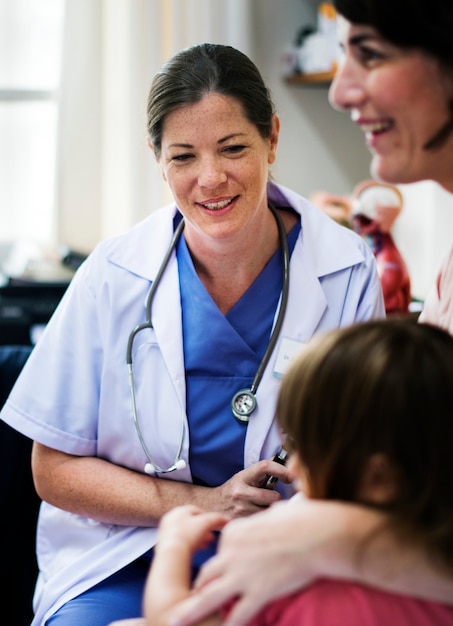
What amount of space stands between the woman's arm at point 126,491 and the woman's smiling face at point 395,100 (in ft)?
1.89

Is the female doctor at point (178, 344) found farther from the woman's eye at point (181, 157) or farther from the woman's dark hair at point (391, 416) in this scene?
the woman's dark hair at point (391, 416)

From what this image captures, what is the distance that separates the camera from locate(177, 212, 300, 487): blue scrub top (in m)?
1.49

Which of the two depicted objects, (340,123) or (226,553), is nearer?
(226,553)

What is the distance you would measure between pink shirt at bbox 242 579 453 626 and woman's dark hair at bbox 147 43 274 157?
92cm

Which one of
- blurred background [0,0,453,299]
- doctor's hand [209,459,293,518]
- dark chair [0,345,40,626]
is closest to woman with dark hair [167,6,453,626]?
doctor's hand [209,459,293,518]

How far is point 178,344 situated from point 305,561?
0.71 meters

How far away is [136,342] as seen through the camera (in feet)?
5.06

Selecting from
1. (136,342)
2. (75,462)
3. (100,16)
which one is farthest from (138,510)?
(100,16)

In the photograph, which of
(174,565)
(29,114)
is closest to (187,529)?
(174,565)

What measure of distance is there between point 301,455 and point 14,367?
112 cm

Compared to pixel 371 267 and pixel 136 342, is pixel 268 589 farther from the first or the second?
pixel 371 267

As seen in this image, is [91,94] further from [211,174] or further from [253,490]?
[253,490]

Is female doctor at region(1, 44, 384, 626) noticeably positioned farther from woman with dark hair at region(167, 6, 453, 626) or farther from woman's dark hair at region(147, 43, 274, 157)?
woman with dark hair at region(167, 6, 453, 626)

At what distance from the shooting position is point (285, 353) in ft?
4.91
